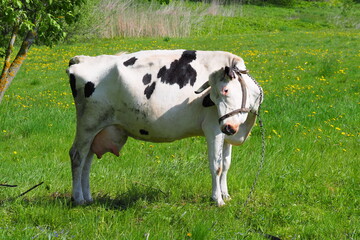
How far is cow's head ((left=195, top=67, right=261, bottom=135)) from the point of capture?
184 inches

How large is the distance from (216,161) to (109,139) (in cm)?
126

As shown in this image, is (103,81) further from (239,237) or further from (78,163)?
(239,237)

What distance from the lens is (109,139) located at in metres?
5.42

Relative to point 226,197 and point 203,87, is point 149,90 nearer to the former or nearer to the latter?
point 203,87

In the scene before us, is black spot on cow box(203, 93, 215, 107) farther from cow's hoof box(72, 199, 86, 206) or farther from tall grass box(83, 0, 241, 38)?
tall grass box(83, 0, 241, 38)

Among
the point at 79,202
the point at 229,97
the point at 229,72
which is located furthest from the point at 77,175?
the point at 229,72

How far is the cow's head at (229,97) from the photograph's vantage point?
4676 millimetres

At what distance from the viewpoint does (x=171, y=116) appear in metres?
5.10

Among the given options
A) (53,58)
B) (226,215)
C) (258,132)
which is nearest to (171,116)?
(226,215)

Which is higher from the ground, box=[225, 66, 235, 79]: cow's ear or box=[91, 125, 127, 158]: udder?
box=[225, 66, 235, 79]: cow's ear

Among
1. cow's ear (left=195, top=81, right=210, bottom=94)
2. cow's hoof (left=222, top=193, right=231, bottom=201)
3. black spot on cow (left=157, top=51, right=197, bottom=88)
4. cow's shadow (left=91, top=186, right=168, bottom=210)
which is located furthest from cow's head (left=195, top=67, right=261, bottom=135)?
cow's shadow (left=91, top=186, right=168, bottom=210)

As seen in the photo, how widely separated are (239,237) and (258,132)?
4948 mm

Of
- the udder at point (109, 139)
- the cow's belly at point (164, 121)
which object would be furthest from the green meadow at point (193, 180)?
the cow's belly at point (164, 121)

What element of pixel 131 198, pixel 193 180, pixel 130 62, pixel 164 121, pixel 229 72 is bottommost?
pixel 193 180
